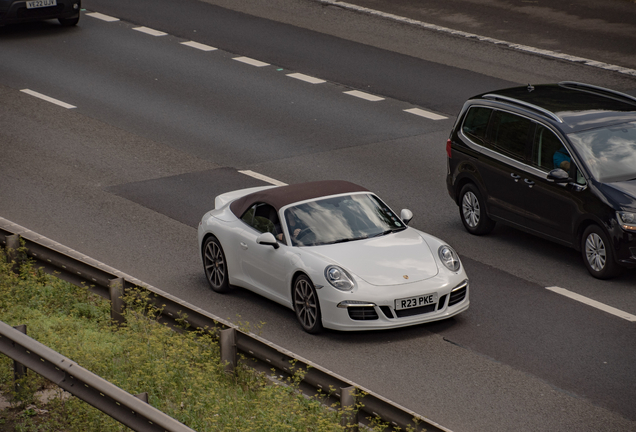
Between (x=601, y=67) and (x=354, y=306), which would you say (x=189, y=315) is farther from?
(x=601, y=67)

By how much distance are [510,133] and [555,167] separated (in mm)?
964

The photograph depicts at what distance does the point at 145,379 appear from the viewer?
8219 millimetres

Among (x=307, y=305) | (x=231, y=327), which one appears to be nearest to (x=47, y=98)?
(x=307, y=305)

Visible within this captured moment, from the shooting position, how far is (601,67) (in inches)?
803

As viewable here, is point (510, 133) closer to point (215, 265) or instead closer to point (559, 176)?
point (559, 176)

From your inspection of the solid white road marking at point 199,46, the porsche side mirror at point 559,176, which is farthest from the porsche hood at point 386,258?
the solid white road marking at point 199,46

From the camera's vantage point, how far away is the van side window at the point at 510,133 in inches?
495

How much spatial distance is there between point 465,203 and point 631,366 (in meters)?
4.65

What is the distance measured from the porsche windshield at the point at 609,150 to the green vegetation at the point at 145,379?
531cm

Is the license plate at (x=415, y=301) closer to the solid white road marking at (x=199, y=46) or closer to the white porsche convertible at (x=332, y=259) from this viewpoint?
the white porsche convertible at (x=332, y=259)

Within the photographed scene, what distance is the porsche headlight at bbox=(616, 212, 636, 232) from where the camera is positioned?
36.0 feet

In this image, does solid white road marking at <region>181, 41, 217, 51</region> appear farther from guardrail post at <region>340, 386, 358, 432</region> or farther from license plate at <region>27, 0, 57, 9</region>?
guardrail post at <region>340, 386, 358, 432</region>

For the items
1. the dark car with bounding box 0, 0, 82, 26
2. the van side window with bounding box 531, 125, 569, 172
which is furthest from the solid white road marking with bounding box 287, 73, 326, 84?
the van side window with bounding box 531, 125, 569, 172

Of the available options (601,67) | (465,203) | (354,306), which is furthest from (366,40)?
(354,306)
